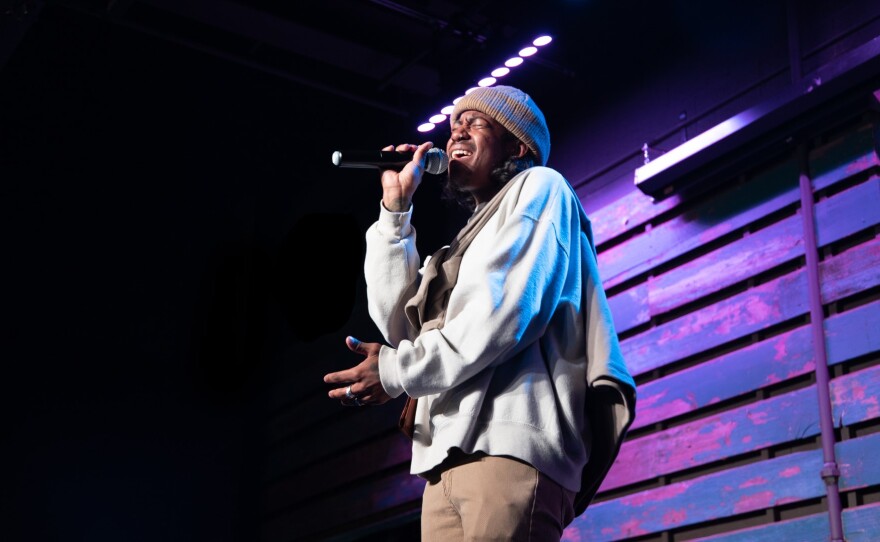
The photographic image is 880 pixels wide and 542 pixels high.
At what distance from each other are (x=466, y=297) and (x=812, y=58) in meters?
2.81

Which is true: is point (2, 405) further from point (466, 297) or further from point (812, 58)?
point (466, 297)

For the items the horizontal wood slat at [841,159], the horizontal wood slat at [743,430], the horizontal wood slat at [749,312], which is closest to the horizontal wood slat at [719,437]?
the horizontal wood slat at [743,430]

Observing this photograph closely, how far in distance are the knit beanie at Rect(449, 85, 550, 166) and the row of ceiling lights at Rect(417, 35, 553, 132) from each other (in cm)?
192

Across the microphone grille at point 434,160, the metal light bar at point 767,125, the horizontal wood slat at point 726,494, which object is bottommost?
the microphone grille at point 434,160

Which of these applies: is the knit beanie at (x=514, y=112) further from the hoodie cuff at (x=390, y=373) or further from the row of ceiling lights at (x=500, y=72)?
the row of ceiling lights at (x=500, y=72)

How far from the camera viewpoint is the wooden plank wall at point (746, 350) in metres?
3.62

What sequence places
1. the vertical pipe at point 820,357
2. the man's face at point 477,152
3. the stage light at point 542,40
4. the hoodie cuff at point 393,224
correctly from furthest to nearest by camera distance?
the stage light at point 542,40 → the vertical pipe at point 820,357 → the man's face at point 477,152 → the hoodie cuff at point 393,224

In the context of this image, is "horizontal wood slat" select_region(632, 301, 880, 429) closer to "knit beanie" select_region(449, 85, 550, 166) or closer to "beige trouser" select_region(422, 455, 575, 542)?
"knit beanie" select_region(449, 85, 550, 166)

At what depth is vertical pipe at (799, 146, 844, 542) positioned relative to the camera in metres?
3.50

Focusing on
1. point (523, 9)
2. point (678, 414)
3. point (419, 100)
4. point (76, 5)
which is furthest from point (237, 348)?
point (678, 414)

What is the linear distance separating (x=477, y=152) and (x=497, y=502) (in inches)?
30.7

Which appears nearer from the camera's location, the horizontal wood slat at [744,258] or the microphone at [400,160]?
the microphone at [400,160]

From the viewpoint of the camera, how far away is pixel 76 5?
5191mm

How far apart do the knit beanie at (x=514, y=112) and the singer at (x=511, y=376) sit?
242 millimetres
